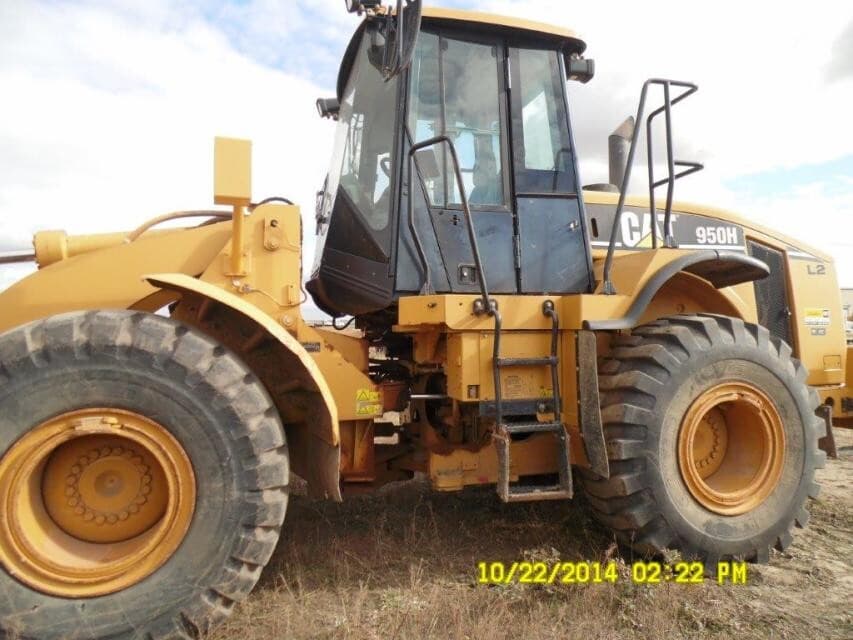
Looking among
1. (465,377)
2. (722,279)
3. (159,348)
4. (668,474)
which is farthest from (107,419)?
(722,279)

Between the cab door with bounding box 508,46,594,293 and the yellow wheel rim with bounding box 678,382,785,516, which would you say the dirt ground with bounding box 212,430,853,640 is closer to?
the yellow wheel rim with bounding box 678,382,785,516

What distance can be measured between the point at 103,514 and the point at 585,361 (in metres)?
2.56

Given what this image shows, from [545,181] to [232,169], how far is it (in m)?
1.91

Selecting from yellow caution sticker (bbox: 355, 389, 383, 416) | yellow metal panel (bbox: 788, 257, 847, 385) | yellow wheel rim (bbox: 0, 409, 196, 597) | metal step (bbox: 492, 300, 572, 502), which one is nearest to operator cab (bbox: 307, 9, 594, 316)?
metal step (bbox: 492, 300, 572, 502)

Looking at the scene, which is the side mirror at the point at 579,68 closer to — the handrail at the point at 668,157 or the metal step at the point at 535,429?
the handrail at the point at 668,157

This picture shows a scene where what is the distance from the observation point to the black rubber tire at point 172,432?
2.50 metres

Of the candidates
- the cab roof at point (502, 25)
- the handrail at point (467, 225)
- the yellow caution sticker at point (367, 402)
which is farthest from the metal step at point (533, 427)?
the cab roof at point (502, 25)

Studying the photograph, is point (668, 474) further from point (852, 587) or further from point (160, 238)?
point (160, 238)

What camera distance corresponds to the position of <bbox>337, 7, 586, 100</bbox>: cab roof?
11.9 feet

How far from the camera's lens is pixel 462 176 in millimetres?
3607

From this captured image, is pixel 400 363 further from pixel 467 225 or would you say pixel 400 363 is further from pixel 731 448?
pixel 731 448

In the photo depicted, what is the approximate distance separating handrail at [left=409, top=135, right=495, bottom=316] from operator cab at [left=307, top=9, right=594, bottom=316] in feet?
0.04

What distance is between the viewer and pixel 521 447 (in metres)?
3.66

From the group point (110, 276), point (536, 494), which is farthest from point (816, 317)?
point (110, 276)
